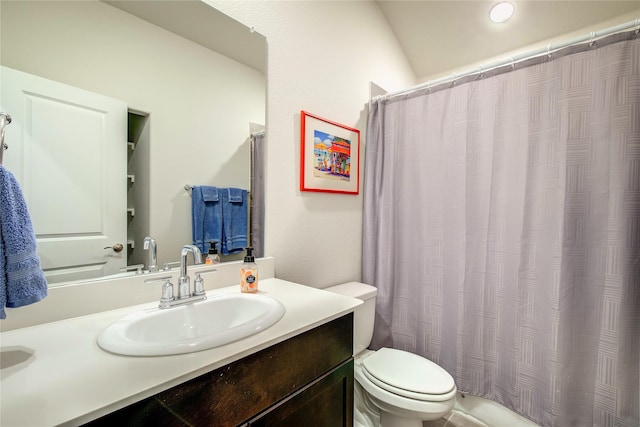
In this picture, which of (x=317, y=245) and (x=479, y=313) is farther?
(x=317, y=245)

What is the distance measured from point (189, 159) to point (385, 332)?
1.47m

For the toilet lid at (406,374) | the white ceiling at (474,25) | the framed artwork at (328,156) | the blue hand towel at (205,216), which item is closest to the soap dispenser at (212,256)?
the blue hand towel at (205,216)

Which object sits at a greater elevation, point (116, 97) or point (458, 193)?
point (116, 97)

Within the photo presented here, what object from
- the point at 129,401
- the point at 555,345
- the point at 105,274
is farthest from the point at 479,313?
the point at 105,274

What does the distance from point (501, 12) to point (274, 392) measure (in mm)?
2366

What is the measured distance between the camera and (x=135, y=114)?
0.99m

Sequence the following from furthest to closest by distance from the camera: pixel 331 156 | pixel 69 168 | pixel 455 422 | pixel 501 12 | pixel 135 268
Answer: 1. pixel 501 12
2. pixel 331 156
3. pixel 455 422
4. pixel 135 268
5. pixel 69 168

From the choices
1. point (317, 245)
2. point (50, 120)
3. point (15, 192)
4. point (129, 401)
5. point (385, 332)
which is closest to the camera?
point (129, 401)

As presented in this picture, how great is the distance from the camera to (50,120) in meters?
Answer: 0.83

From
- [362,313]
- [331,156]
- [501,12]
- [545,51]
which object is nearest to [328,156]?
[331,156]

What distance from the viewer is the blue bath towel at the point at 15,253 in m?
0.61

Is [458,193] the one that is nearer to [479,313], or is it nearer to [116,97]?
[479,313]

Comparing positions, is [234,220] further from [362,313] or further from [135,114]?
[362,313]

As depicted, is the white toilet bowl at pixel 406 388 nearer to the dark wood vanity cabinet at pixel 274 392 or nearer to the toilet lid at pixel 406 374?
the toilet lid at pixel 406 374
